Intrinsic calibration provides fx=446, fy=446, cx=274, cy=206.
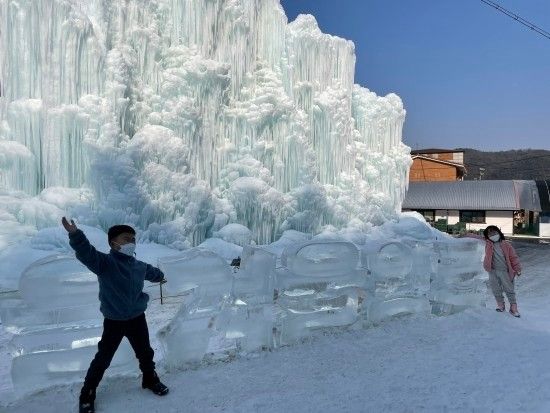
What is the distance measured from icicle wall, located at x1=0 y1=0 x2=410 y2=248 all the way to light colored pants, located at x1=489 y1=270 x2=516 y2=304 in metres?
7.62

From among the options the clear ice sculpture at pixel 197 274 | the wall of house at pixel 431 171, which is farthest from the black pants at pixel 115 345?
the wall of house at pixel 431 171

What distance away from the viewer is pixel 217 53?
46.3 ft

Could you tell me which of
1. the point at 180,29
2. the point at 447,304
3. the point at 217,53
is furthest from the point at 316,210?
the point at 447,304

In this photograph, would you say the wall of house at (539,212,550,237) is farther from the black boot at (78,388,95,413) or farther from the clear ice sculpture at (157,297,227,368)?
the black boot at (78,388,95,413)

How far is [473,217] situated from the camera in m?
33.2

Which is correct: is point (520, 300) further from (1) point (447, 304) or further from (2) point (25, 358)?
(2) point (25, 358)

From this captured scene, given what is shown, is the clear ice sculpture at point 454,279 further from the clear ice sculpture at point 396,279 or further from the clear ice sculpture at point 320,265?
the clear ice sculpture at point 320,265

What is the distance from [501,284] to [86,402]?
6.03 metres

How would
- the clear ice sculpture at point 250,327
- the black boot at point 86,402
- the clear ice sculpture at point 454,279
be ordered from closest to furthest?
the black boot at point 86,402 < the clear ice sculpture at point 250,327 < the clear ice sculpture at point 454,279

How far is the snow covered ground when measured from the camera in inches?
140

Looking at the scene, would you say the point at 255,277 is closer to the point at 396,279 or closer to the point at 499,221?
the point at 396,279

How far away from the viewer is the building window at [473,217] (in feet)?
107

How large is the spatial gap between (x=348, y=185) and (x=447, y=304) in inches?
455

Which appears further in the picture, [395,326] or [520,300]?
[520,300]
